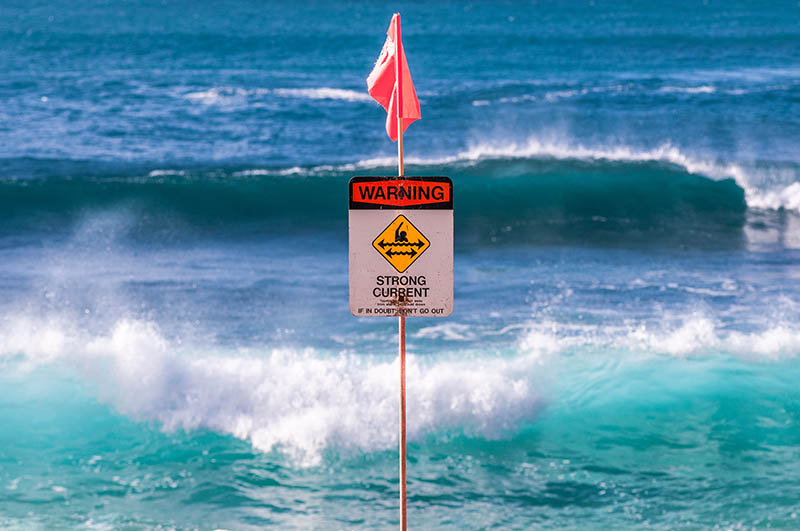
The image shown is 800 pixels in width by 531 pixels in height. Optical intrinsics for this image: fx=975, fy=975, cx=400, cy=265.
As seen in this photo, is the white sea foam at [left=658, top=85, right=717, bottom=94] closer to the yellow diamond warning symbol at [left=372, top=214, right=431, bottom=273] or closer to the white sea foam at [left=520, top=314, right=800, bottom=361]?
the white sea foam at [left=520, top=314, right=800, bottom=361]

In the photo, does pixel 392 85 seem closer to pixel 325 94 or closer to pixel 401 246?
pixel 401 246

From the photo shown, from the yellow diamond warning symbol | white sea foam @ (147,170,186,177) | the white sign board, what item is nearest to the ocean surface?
white sea foam @ (147,170,186,177)

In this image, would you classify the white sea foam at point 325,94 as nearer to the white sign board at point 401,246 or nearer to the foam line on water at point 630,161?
the foam line on water at point 630,161

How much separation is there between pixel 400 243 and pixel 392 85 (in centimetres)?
77

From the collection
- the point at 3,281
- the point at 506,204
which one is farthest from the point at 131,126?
the point at 3,281

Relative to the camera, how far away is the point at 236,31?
123ft

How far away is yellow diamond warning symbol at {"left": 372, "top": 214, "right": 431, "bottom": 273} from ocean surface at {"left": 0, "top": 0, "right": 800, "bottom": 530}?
226 centimetres

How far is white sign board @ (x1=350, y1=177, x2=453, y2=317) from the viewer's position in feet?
12.5

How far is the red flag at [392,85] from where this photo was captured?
4062mm

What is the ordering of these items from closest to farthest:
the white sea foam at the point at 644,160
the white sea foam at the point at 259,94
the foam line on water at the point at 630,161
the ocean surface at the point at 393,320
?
the ocean surface at the point at 393,320 < the white sea foam at the point at 644,160 < the foam line on water at the point at 630,161 < the white sea foam at the point at 259,94

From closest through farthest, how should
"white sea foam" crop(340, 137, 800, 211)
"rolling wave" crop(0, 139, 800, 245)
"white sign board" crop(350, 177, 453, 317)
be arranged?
"white sign board" crop(350, 177, 453, 317) → "rolling wave" crop(0, 139, 800, 245) → "white sea foam" crop(340, 137, 800, 211)

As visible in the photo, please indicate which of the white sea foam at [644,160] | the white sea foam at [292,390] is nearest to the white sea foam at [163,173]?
the white sea foam at [644,160]

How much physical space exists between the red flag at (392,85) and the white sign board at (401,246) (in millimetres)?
331

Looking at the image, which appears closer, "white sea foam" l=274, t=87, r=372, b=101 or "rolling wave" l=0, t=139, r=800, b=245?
"rolling wave" l=0, t=139, r=800, b=245
